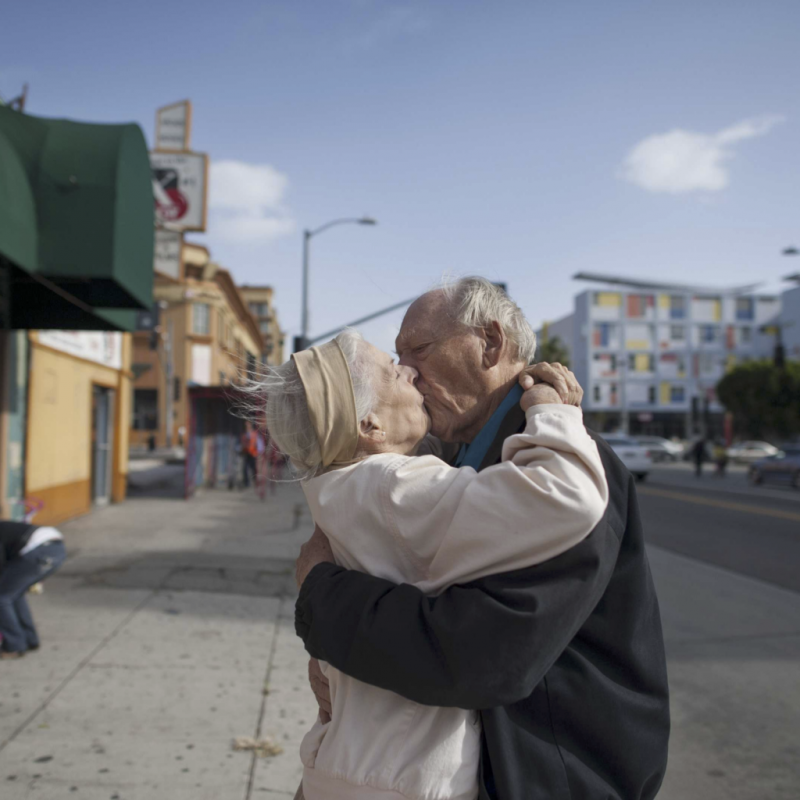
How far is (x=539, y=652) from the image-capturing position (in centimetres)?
116

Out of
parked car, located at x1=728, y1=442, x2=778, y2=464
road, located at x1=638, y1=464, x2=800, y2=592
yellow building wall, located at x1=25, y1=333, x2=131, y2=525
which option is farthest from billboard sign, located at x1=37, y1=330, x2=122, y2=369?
parked car, located at x1=728, y1=442, x2=778, y2=464

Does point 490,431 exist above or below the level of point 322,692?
above

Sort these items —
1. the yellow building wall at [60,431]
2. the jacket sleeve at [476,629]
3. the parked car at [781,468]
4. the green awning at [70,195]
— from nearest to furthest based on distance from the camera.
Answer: the jacket sleeve at [476,629]
the green awning at [70,195]
the yellow building wall at [60,431]
the parked car at [781,468]

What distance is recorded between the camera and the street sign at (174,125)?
49.5 feet

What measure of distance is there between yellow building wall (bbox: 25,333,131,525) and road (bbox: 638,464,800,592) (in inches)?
345

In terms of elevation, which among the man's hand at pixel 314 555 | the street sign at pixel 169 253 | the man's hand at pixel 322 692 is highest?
the street sign at pixel 169 253

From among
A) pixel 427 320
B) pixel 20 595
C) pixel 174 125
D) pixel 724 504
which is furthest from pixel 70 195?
pixel 724 504

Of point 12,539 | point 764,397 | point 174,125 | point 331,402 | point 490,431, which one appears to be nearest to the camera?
point 331,402

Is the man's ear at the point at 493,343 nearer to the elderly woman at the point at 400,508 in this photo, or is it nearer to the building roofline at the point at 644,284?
the elderly woman at the point at 400,508

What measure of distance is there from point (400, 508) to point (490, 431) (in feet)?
1.07

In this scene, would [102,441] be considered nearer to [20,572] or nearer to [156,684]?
[20,572]

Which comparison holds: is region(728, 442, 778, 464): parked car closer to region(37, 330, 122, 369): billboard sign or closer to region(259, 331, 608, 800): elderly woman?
region(37, 330, 122, 369): billboard sign

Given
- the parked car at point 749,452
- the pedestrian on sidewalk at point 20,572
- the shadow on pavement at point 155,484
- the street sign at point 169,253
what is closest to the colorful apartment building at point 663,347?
the parked car at point 749,452

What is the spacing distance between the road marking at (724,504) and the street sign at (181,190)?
12591mm
